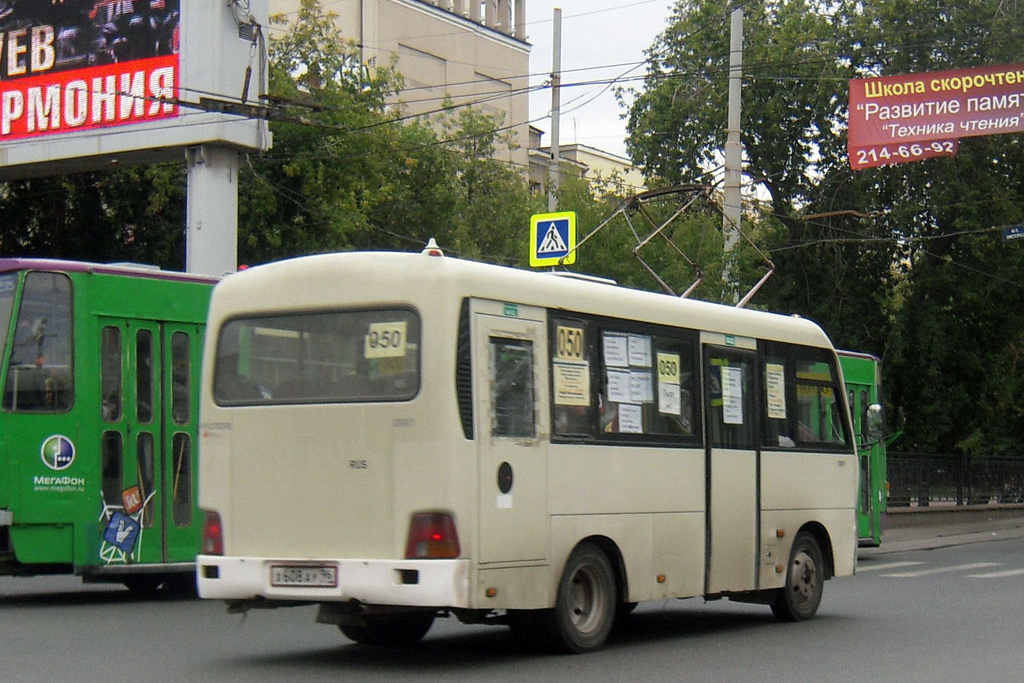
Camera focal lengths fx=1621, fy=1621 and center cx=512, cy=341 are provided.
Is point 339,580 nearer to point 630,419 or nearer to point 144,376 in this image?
point 630,419

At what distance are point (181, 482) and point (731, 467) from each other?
5509 millimetres

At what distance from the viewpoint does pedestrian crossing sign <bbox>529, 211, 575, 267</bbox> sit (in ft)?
75.1

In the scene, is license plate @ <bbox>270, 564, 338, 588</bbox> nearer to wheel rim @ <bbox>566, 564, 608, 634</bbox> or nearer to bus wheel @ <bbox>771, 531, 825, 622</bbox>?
wheel rim @ <bbox>566, 564, 608, 634</bbox>

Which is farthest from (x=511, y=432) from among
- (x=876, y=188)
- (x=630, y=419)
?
(x=876, y=188)

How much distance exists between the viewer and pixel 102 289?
14664 mm

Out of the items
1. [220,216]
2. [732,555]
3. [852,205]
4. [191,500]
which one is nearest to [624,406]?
[732,555]

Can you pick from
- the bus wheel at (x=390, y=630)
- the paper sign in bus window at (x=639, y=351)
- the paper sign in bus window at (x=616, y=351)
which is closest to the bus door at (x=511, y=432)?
the paper sign in bus window at (x=616, y=351)

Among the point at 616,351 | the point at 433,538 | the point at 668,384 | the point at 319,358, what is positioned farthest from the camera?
the point at 668,384

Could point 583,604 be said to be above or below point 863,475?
below

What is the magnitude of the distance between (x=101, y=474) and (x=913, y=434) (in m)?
28.2

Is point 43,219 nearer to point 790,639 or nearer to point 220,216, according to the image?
point 220,216

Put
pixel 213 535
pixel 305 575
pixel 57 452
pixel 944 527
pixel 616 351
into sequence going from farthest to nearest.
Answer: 1. pixel 944 527
2. pixel 57 452
3. pixel 616 351
4. pixel 213 535
5. pixel 305 575

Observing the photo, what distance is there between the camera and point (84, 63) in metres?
25.3

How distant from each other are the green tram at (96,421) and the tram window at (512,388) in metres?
5.55
